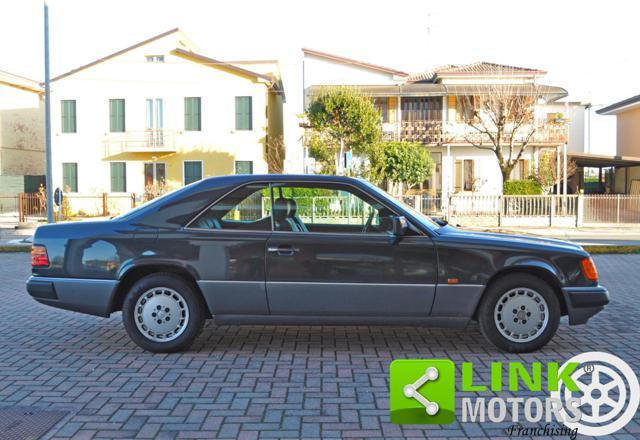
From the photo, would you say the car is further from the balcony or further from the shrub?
the balcony

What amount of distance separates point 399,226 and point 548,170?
2796 centimetres

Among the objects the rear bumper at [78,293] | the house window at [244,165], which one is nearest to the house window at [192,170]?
the house window at [244,165]

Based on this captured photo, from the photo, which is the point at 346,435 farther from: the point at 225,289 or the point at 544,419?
the point at 225,289

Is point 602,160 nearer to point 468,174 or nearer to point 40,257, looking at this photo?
point 468,174

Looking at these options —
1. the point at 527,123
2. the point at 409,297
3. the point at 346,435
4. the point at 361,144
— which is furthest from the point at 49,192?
the point at 527,123

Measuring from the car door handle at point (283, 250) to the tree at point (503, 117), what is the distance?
78.2 ft

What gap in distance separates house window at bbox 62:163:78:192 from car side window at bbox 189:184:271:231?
98.6 ft

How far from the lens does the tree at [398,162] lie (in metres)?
26.5

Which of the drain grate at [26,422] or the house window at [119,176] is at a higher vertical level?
the house window at [119,176]

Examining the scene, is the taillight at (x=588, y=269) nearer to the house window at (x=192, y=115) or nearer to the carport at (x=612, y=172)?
the house window at (x=192, y=115)

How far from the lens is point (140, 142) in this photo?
1278 inches

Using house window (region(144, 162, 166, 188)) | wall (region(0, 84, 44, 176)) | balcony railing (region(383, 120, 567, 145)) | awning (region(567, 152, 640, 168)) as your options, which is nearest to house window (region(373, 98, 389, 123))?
balcony railing (region(383, 120, 567, 145))

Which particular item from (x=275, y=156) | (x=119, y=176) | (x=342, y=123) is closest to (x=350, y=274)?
(x=342, y=123)

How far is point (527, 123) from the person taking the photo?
30.4 meters
